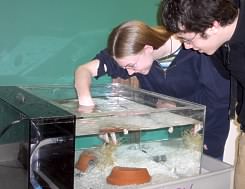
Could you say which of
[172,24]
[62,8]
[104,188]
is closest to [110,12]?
[62,8]

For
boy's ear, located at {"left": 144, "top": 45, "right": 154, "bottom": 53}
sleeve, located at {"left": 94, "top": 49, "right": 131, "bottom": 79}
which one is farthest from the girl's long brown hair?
sleeve, located at {"left": 94, "top": 49, "right": 131, "bottom": 79}

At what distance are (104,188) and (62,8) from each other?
783 millimetres

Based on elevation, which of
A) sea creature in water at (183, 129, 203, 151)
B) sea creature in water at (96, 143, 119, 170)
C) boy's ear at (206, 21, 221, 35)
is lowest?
sea creature in water at (96, 143, 119, 170)

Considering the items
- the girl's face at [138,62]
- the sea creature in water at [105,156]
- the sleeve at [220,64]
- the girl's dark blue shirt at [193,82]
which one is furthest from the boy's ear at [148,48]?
the sea creature in water at [105,156]

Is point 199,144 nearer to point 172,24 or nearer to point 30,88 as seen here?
point 172,24

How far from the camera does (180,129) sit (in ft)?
4.19

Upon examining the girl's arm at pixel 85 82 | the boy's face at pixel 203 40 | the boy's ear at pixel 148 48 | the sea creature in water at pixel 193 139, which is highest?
the boy's face at pixel 203 40

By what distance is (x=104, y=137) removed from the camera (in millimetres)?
1171

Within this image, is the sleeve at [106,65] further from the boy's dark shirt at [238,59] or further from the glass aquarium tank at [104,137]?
the boy's dark shirt at [238,59]

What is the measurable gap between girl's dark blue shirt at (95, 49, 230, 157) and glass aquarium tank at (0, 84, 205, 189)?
9 centimetres

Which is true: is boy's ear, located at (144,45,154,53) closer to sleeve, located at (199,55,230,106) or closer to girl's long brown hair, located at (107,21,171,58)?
girl's long brown hair, located at (107,21,171,58)

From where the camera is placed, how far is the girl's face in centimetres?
127

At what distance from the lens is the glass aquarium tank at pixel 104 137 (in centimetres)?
102

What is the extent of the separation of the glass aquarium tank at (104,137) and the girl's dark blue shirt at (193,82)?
0.09 m
